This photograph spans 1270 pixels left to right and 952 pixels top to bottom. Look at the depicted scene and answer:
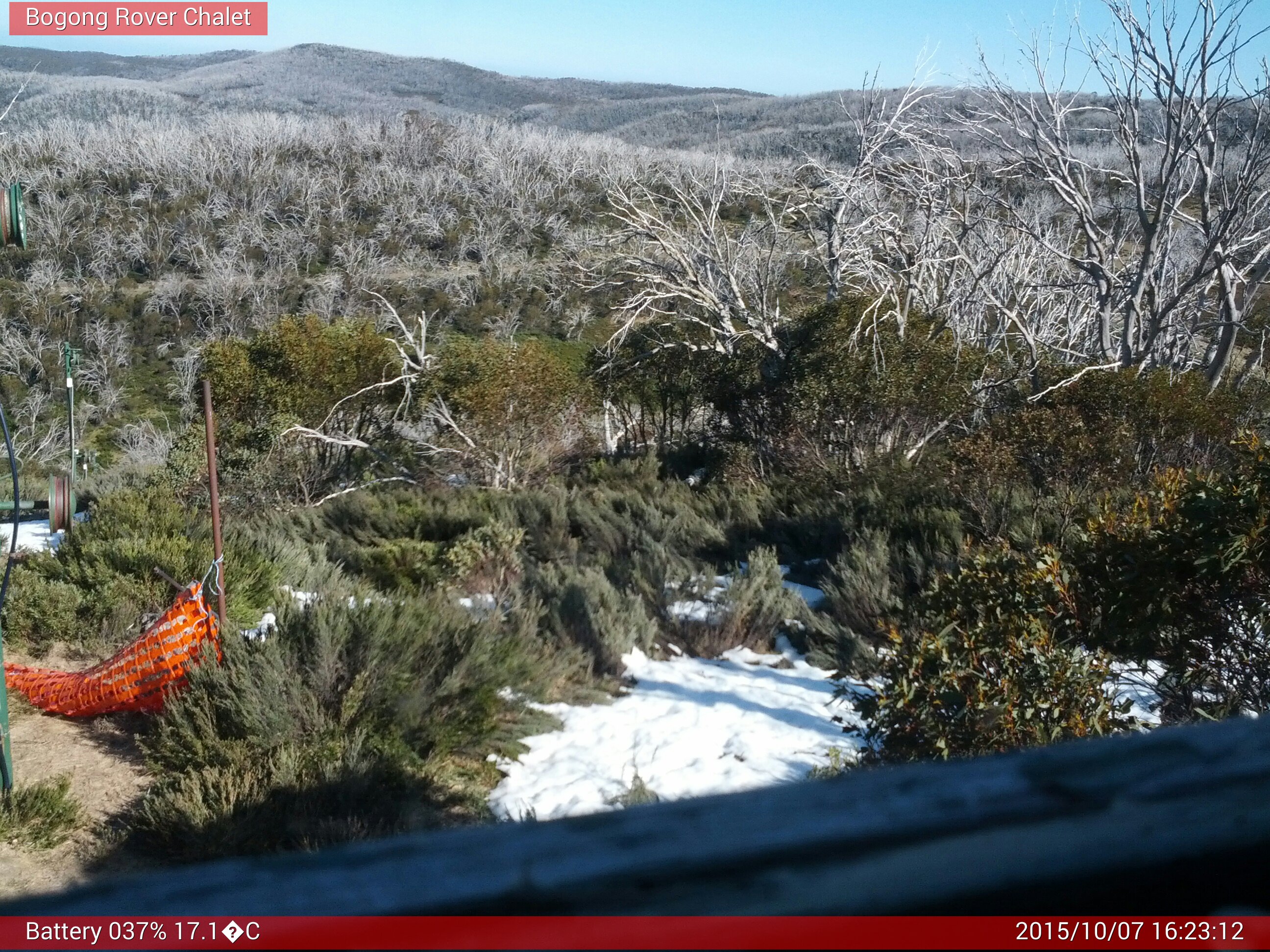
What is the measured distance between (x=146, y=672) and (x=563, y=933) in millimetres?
5123

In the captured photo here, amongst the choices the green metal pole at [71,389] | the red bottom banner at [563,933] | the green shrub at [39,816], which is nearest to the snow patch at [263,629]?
the green shrub at [39,816]

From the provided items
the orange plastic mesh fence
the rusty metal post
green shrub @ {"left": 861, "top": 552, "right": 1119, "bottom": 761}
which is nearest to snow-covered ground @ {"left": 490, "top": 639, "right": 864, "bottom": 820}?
green shrub @ {"left": 861, "top": 552, "right": 1119, "bottom": 761}

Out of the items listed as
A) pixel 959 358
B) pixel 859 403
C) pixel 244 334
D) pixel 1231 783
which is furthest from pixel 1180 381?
pixel 244 334

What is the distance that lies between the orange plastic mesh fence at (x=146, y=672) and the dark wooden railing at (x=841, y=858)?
4.70 meters

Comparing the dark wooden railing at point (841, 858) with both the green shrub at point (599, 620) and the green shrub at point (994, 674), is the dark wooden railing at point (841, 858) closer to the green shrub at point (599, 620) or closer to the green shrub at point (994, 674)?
the green shrub at point (994, 674)

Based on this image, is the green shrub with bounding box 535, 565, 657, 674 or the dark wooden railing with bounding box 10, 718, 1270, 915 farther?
the green shrub with bounding box 535, 565, 657, 674

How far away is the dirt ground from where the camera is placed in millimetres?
3791

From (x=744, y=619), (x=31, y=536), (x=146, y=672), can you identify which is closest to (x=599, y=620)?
(x=744, y=619)

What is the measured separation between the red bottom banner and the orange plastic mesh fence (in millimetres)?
4633

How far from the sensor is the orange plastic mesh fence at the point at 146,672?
507cm

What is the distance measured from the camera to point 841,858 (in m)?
0.68

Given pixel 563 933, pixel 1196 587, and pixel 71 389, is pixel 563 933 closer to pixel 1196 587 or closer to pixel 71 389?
pixel 1196 587

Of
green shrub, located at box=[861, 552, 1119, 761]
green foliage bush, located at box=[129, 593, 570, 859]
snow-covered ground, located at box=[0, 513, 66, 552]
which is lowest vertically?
snow-covered ground, located at box=[0, 513, 66, 552]

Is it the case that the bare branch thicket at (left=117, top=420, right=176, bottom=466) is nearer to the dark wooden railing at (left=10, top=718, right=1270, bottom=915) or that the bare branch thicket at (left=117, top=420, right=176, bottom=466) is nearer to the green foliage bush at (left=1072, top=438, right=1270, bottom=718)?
the green foliage bush at (left=1072, top=438, right=1270, bottom=718)
